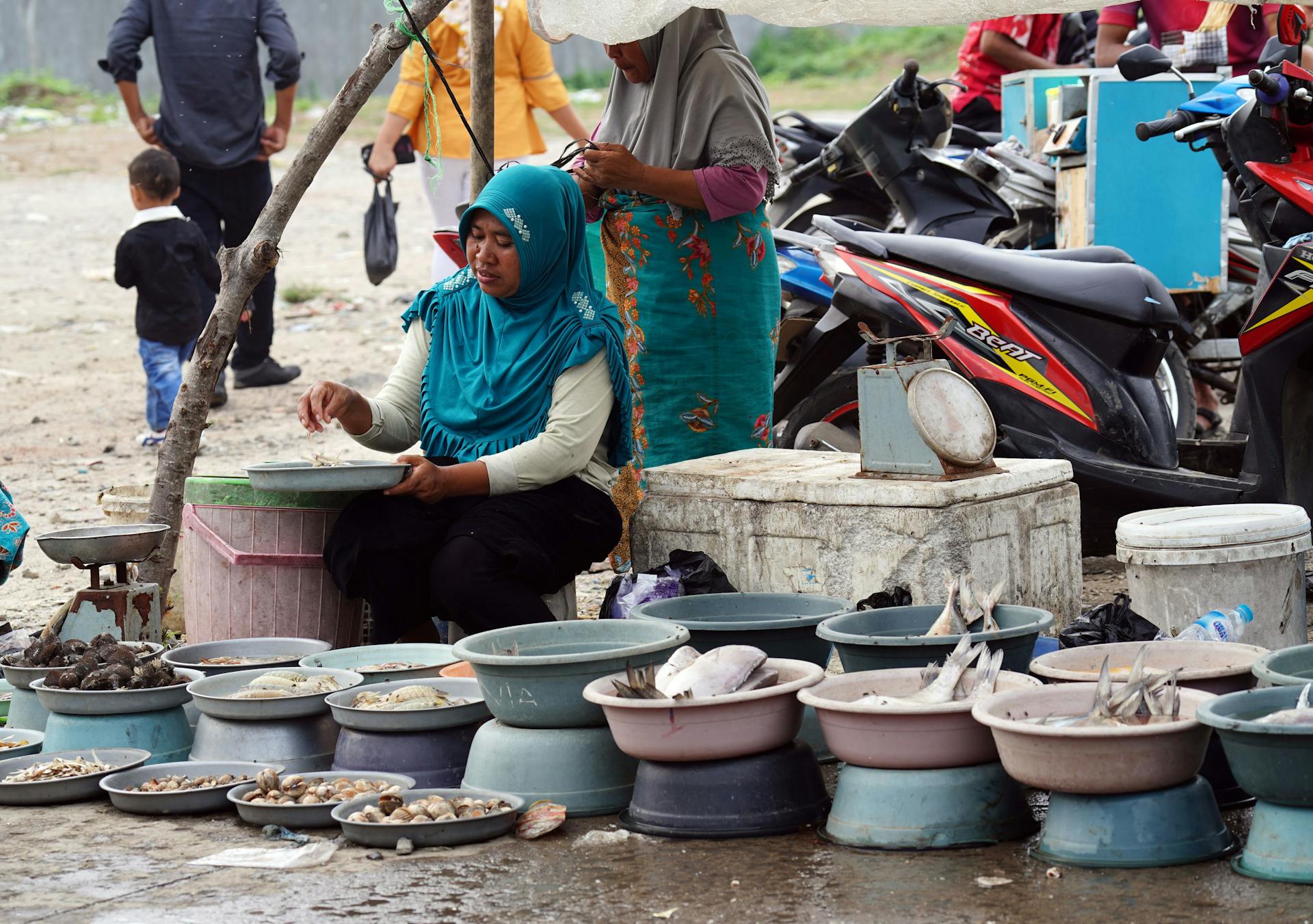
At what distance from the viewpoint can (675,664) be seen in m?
3.08

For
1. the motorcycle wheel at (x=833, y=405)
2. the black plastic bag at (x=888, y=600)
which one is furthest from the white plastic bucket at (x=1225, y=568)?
the motorcycle wheel at (x=833, y=405)

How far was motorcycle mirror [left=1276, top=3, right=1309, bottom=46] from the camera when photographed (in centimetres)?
493

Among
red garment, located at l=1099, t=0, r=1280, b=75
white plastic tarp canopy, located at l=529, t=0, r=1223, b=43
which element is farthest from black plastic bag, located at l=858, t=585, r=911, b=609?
red garment, located at l=1099, t=0, r=1280, b=75

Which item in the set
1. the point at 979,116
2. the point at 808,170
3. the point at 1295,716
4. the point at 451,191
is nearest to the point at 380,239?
the point at 451,191

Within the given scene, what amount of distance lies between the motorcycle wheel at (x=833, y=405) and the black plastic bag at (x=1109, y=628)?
1882mm

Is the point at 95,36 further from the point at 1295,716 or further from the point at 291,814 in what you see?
the point at 1295,716

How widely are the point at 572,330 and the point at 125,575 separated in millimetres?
1287

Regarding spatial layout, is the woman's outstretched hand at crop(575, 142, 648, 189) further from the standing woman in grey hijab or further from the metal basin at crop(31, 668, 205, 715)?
the metal basin at crop(31, 668, 205, 715)

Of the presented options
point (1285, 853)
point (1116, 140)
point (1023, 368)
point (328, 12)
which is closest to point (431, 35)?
point (1116, 140)

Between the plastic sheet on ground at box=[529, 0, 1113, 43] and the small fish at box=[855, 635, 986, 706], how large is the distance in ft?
6.28

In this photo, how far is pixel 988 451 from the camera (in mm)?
4133

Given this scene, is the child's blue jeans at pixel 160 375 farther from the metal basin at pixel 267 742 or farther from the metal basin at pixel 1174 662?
the metal basin at pixel 1174 662

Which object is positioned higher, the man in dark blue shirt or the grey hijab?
the man in dark blue shirt

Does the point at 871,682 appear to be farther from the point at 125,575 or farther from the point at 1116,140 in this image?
the point at 1116,140
